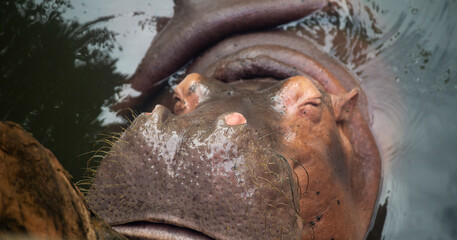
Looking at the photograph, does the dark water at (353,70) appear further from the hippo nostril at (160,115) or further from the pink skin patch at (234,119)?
the pink skin patch at (234,119)

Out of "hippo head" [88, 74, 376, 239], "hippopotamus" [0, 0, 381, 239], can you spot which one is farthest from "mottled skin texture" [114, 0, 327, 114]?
"hippo head" [88, 74, 376, 239]

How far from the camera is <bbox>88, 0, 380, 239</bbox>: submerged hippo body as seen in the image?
1.90 metres

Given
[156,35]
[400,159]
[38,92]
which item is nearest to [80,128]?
[38,92]

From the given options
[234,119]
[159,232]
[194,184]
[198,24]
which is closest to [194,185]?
[194,184]

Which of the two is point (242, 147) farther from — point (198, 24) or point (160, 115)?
point (198, 24)

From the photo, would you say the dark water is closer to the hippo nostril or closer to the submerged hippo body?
the submerged hippo body

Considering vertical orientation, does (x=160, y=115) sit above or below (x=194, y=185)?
above

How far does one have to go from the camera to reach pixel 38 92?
11.4 ft

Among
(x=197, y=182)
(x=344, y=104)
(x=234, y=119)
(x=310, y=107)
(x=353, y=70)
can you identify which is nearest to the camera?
(x=197, y=182)

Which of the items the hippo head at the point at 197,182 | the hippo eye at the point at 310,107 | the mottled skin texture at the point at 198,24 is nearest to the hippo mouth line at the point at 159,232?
the hippo head at the point at 197,182

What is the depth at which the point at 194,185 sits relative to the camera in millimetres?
1888

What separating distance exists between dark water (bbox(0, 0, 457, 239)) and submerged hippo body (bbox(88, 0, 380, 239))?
17cm

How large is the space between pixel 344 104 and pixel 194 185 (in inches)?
69.6

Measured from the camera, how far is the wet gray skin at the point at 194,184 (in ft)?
6.19
